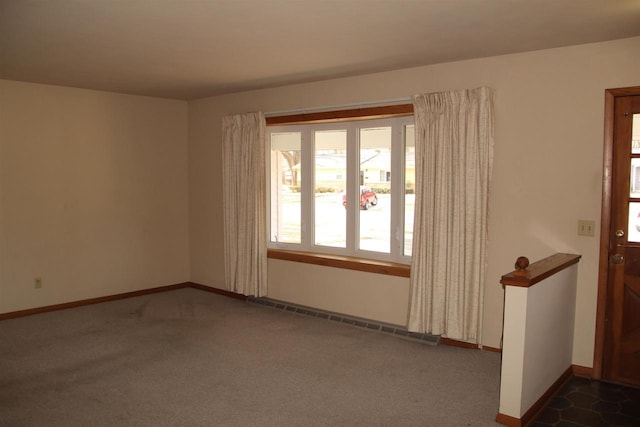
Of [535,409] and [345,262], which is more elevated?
[345,262]

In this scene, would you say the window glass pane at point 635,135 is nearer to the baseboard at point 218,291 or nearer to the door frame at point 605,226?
the door frame at point 605,226

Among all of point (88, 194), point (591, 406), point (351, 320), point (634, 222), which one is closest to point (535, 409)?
point (591, 406)

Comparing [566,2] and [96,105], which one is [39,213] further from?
[566,2]

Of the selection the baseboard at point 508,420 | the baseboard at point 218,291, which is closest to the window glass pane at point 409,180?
the baseboard at point 508,420

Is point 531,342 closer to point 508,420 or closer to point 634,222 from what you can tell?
point 508,420

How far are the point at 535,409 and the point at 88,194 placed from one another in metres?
4.86

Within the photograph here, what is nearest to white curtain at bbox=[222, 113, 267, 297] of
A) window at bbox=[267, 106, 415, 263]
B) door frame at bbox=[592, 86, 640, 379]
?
window at bbox=[267, 106, 415, 263]

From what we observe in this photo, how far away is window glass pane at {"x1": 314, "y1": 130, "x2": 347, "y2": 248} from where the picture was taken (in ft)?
16.6

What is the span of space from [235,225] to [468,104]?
2.91 m

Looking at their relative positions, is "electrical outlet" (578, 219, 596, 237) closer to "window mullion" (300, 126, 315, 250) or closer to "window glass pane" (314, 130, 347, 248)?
"window glass pane" (314, 130, 347, 248)

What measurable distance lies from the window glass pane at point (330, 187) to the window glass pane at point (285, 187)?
250mm

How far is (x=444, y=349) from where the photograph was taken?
13.6 feet

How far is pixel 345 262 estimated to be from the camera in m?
4.88

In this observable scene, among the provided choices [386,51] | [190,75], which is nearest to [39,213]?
[190,75]
